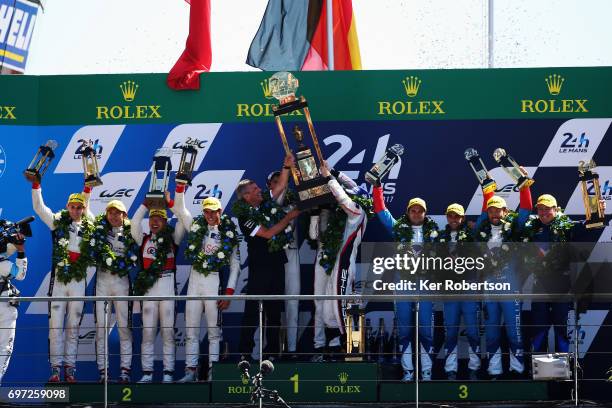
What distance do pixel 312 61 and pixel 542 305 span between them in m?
5.71

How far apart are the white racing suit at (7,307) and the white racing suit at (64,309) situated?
0.42m

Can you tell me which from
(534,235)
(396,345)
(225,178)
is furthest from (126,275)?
(534,235)

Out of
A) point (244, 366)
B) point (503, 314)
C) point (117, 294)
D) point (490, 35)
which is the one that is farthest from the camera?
point (490, 35)

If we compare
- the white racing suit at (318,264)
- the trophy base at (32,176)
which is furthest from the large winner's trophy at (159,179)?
the white racing suit at (318,264)

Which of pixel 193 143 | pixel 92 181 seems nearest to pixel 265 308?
pixel 193 143

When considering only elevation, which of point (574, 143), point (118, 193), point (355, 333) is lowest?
point (355, 333)

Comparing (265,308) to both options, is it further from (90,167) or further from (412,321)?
(90,167)

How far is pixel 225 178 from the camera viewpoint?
13953 mm

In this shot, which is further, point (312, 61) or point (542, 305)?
point (312, 61)

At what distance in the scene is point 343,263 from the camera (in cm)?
1276

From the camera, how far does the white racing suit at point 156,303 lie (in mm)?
12586

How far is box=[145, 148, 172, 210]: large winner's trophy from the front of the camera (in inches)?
514

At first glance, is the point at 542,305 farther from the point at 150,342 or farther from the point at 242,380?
the point at 150,342

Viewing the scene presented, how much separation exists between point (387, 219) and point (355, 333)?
1.27 meters
